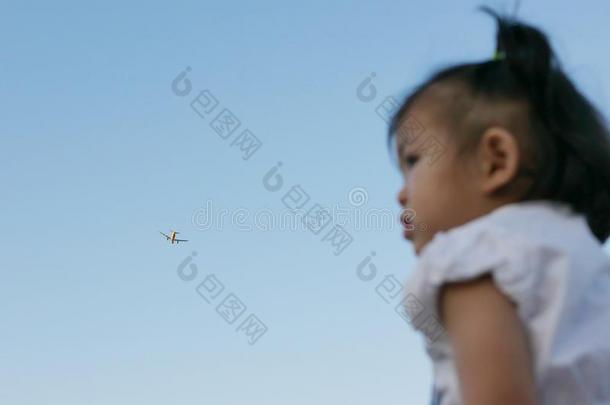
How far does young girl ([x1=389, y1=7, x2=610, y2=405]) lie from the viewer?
123cm

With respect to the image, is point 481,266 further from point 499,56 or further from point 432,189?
point 499,56

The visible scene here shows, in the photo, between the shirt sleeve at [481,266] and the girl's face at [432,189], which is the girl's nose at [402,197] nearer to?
the girl's face at [432,189]

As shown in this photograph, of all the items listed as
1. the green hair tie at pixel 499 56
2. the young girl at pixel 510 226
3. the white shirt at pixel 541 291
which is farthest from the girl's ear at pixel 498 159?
the green hair tie at pixel 499 56

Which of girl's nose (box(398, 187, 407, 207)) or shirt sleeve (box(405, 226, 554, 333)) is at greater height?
girl's nose (box(398, 187, 407, 207))

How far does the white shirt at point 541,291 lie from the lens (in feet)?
4.10

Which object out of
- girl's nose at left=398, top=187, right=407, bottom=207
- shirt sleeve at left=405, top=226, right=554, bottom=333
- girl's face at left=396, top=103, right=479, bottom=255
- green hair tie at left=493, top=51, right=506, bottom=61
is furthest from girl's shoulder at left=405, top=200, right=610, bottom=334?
green hair tie at left=493, top=51, right=506, bottom=61

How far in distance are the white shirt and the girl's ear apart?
0.11m

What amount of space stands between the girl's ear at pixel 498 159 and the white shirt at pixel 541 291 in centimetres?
11

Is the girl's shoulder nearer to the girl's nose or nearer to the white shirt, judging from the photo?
the white shirt

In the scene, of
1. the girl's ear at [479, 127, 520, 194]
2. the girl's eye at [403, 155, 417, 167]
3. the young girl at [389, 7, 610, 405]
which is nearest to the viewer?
the young girl at [389, 7, 610, 405]

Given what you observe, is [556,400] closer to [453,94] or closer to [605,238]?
[605,238]

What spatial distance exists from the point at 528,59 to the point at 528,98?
96 mm

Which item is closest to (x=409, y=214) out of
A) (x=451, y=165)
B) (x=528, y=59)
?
(x=451, y=165)

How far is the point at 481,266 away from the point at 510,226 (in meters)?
0.11
